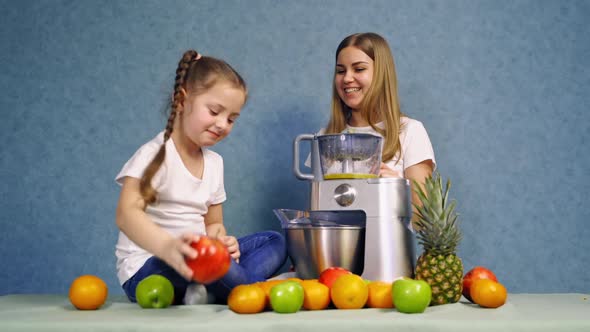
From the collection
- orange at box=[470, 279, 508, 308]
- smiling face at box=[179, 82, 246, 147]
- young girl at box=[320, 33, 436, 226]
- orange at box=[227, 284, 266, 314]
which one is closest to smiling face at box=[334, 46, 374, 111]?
young girl at box=[320, 33, 436, 226]

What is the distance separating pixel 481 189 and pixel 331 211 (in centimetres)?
94

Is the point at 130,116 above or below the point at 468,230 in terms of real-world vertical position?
above

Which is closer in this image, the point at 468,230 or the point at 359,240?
the point at 359,240

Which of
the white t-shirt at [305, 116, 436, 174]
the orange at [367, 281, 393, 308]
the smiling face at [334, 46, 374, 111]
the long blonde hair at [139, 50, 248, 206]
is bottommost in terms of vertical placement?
the orange at [367, 281, 393, 308]

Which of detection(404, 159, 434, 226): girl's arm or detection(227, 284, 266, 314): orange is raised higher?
detection(404, 159, 434, 226): girl's arm

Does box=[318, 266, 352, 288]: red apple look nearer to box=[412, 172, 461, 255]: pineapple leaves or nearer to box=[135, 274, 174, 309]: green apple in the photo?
box=[412, 172, 461, 255]: pineapple leaves

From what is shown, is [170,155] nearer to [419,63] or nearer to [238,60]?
[238,60]

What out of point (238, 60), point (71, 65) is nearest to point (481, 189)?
point (238, 60)

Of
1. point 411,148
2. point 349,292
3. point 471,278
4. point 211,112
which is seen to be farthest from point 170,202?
point 411,148

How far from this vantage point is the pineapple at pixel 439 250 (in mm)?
1235

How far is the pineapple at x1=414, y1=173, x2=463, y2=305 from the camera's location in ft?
4.05

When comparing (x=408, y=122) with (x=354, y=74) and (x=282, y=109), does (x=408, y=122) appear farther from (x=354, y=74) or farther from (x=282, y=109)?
(x=282, y=109)

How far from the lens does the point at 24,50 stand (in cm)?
211

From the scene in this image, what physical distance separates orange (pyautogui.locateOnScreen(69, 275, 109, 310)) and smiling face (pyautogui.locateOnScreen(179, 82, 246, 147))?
1.37 ft
